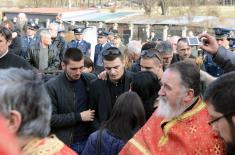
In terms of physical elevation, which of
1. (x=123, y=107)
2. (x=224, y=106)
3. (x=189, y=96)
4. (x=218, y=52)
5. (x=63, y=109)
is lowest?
(x=63, y=109)

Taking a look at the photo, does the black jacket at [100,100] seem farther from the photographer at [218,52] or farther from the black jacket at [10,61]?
the photographer at [218,52]

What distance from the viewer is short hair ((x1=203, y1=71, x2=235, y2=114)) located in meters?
1.99

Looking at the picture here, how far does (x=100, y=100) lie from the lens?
4445 mm

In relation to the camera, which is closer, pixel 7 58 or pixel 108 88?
pixel 108 88

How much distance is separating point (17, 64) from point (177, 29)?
2251 centimetres

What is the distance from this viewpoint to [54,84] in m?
4.42

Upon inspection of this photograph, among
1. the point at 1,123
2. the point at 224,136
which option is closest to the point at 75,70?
the point at 224,136

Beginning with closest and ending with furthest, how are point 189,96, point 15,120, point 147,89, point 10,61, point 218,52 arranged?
point 15,120 < point 189,96 < point 218,52 < point 147,89 < point 10,61

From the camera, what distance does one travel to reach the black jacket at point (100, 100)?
445 cm

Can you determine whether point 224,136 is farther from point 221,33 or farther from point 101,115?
point 221,33

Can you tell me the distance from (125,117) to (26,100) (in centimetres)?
167

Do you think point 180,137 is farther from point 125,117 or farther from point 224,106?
point 224,106

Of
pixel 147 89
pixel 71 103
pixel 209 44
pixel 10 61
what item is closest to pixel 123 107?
pixel 147 89

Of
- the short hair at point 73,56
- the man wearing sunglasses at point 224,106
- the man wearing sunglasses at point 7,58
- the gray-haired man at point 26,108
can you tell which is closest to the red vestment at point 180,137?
the man wearing sunglasses at point 224,106
